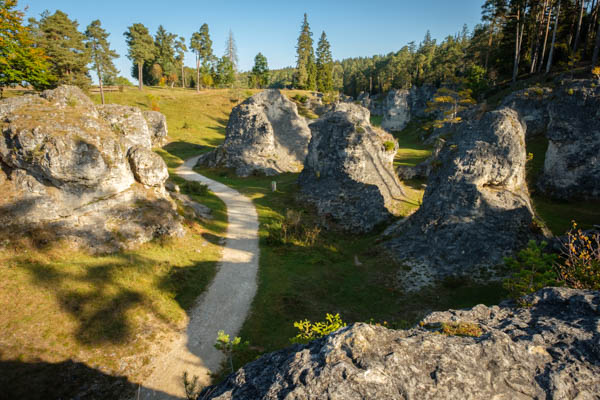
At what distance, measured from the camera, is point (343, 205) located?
2244 centimetres

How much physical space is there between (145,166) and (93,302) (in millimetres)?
9140

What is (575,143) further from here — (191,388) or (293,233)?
(191,388)

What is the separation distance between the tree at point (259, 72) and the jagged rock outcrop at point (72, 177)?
9928 centimetres

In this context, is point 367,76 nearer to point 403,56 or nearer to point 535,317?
point 403,56

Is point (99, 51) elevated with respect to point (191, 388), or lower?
elevated

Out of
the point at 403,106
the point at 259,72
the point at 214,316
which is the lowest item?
the point at 214,316

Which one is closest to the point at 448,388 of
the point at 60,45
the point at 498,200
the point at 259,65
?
the point at 498,200

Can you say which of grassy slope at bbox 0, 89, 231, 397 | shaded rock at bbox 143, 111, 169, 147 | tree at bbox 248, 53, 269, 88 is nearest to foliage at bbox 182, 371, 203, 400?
grassy slope at bbox 0, 89, 231, 397

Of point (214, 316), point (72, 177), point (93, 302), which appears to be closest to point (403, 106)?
point (72, 177)

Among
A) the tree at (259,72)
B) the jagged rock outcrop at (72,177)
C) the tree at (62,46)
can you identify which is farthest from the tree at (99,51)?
the tree at (259,72)

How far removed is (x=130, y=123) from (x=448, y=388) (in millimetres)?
38933

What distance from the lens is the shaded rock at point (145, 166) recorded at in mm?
17328

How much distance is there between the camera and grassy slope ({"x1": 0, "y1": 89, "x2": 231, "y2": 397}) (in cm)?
906

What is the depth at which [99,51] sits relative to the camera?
176ft
